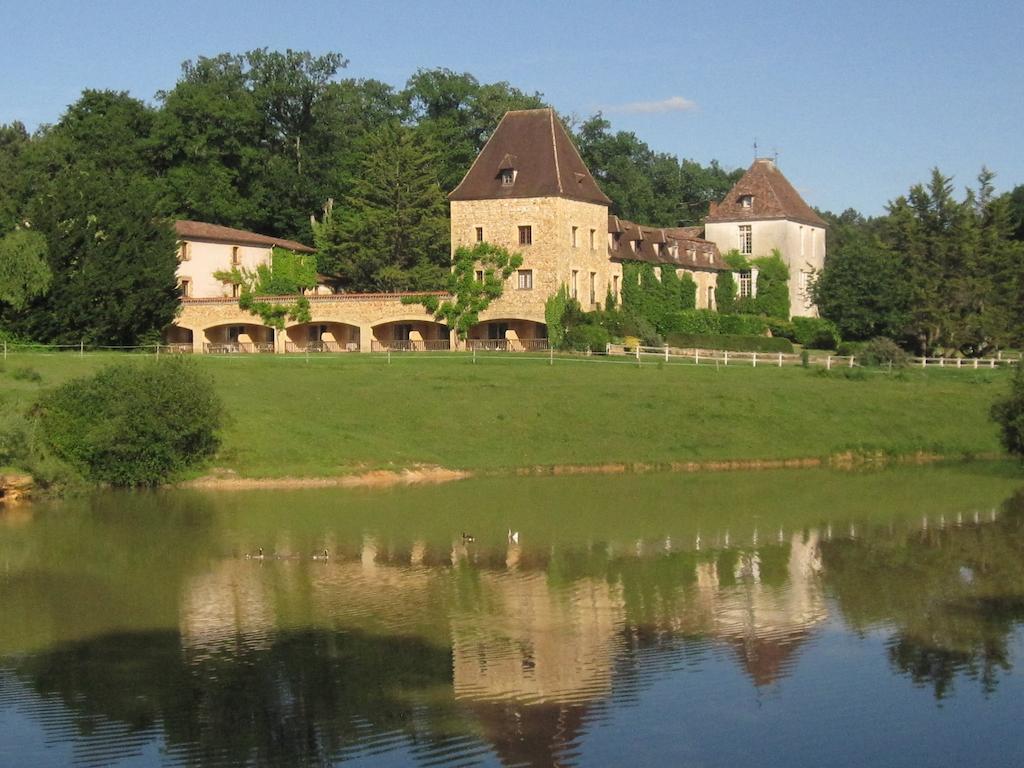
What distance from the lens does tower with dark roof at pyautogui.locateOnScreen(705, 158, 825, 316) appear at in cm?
7925

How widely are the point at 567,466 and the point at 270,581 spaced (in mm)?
17504

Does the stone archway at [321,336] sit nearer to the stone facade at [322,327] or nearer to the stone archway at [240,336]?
the stone facade at [322,327]

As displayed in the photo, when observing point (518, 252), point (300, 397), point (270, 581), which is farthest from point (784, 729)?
point (518, 252)

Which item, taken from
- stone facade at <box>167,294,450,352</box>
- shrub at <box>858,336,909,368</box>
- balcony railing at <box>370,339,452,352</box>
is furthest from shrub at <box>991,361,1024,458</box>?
stone facade at <box>167,294,450,352</box>

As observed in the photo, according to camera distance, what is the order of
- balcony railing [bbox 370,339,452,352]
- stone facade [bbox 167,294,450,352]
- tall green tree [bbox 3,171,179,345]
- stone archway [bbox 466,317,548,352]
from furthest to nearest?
1. stone facade [bbox 167,294,450,352]
2. balcony railing [bbox 370,339,452,352]
3. stone archway [bbox 466,317,548,352]
4. tall green tree [bbox 3,171,179,345]

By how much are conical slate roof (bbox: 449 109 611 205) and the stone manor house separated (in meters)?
0.04

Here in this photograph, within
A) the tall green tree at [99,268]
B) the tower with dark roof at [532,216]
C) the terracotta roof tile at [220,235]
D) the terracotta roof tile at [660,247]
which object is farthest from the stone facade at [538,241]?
the tall green tree at [99,268]

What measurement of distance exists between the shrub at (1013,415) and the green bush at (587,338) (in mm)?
22956

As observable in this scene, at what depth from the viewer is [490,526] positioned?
3164 cm

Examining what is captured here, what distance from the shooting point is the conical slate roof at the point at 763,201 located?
79.6m

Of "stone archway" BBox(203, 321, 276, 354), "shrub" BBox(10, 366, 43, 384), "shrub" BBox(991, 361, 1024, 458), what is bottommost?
"shrub" BBox(991, 361, 1024, 458)

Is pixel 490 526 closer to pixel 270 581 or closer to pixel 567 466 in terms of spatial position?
pixel 270 581

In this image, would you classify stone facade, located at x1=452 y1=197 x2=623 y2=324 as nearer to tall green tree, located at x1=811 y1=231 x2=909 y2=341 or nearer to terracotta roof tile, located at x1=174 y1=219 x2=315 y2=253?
terracotta roof tile, located at x1=174 y1=219 x2=315 y2=253

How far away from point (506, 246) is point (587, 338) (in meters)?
6.26
